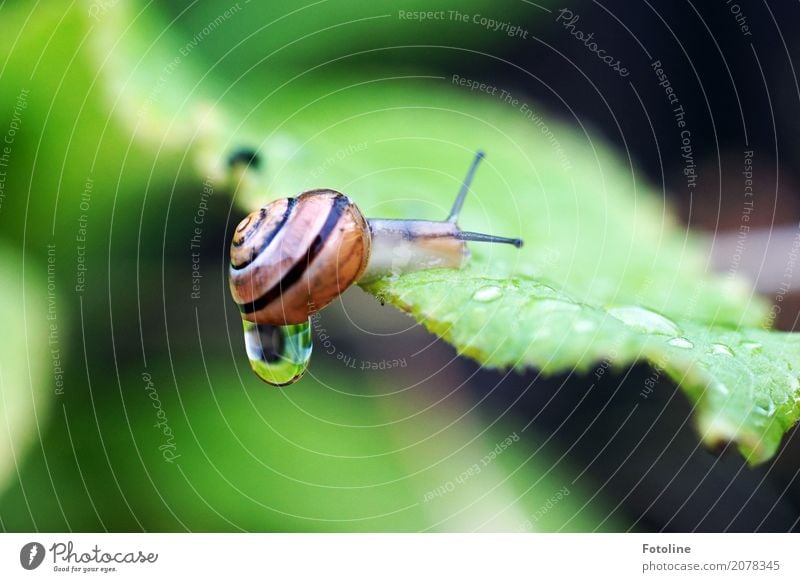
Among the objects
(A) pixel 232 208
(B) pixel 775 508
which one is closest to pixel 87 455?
(A) pixel 232 208

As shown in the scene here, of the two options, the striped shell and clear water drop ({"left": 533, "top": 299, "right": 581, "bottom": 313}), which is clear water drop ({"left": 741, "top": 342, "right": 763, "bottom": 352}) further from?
the striped shell

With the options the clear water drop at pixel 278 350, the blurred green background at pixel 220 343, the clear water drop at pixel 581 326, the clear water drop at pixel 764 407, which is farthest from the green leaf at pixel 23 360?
the clear water drop at pixel 764 407

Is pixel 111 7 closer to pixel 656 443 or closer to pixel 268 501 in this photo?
pixel 268 501

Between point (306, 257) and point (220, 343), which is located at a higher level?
point (306, 257)

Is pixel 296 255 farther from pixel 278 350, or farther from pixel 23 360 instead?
pixel 23 360

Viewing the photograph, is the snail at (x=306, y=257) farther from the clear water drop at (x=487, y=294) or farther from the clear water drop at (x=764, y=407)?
the clear water drop at (x=764, y=407)

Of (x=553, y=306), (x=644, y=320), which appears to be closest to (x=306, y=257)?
(x=553, y=306)
